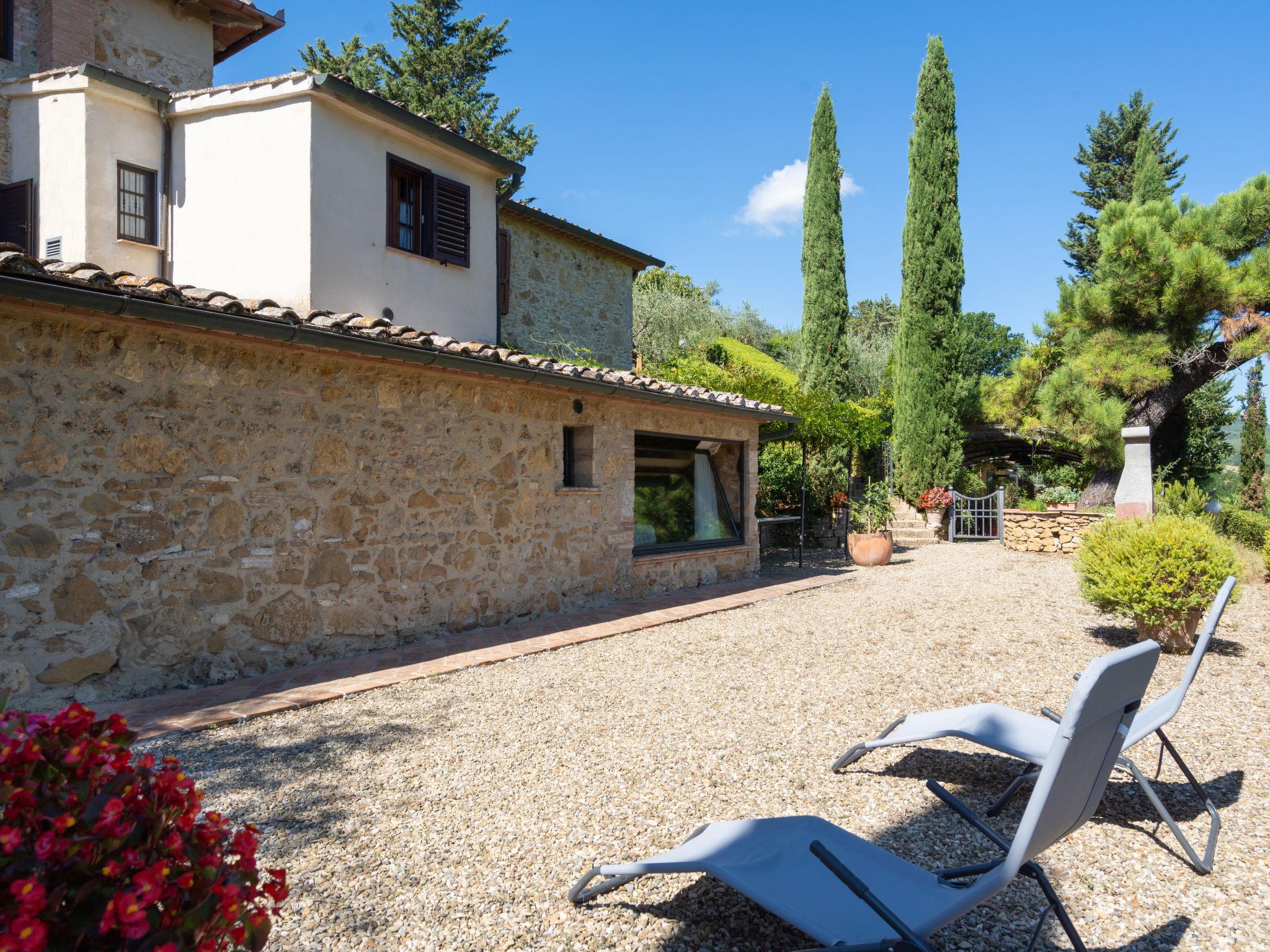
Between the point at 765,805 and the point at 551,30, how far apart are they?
16266 millimetres

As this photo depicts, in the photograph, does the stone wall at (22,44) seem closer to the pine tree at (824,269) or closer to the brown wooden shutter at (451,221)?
the brown wooden shutter at (451,221)

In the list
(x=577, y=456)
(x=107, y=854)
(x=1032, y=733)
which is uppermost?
(x=577, y=456)

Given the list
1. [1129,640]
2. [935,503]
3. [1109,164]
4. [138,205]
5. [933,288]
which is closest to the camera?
[1129,640]

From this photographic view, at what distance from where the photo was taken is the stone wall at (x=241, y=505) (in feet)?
14.4

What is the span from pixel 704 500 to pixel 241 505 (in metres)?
6.34

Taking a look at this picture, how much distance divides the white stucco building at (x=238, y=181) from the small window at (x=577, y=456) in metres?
2.60

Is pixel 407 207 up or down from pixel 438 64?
down

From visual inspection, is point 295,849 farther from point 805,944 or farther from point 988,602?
point 988,602

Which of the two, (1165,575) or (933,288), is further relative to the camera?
(933,288)

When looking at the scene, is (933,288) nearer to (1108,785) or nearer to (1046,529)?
(1046,529)

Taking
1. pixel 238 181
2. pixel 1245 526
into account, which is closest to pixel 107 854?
pixel 238 181

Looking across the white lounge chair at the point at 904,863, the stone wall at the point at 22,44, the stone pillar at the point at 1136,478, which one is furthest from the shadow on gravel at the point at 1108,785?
the stone wall at the point at 22,44

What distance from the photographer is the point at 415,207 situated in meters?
9.40

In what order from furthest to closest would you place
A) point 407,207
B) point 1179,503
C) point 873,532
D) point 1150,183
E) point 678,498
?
point 1150,183, point 873,532, point 1179,503, point 678,498, point 407,207
